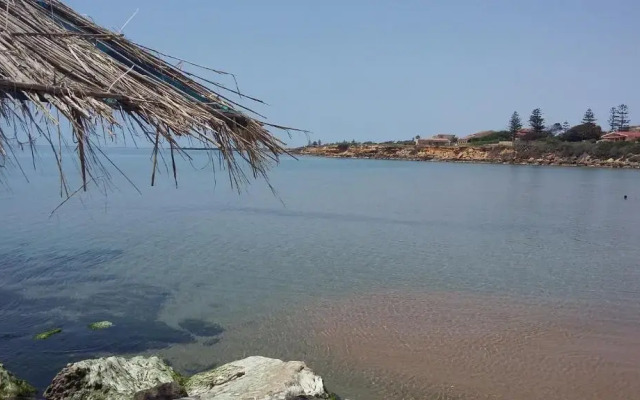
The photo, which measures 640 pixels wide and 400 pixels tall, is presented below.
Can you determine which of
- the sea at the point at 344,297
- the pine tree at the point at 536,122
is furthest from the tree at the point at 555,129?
the sea at the point at 344,297

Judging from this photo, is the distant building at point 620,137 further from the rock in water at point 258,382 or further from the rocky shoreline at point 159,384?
the rocky shoreline at point 159,384

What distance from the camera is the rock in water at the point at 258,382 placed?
4.40 m

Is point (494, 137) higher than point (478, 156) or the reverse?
higher

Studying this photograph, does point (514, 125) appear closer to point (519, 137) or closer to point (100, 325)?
point (519, 137)

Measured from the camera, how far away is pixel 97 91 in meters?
3.52

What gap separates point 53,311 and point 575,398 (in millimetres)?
6734

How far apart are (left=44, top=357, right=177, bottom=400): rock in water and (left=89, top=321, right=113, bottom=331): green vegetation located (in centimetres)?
231

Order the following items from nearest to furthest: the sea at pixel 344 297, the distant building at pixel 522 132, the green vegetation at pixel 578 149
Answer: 1. the sea at pixel 344 297
2. the green vegetation at pixel 578 149
3. the distant building at pixel 522 132

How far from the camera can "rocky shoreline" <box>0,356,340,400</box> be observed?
4.44m

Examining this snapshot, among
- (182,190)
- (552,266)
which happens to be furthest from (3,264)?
(182,190)

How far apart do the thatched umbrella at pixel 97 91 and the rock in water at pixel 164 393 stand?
5.97 feet

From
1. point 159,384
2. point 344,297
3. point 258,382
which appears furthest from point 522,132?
point 159,384

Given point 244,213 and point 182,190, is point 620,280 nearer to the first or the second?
point 244,213

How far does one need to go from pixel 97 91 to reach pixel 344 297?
20.2 ft
